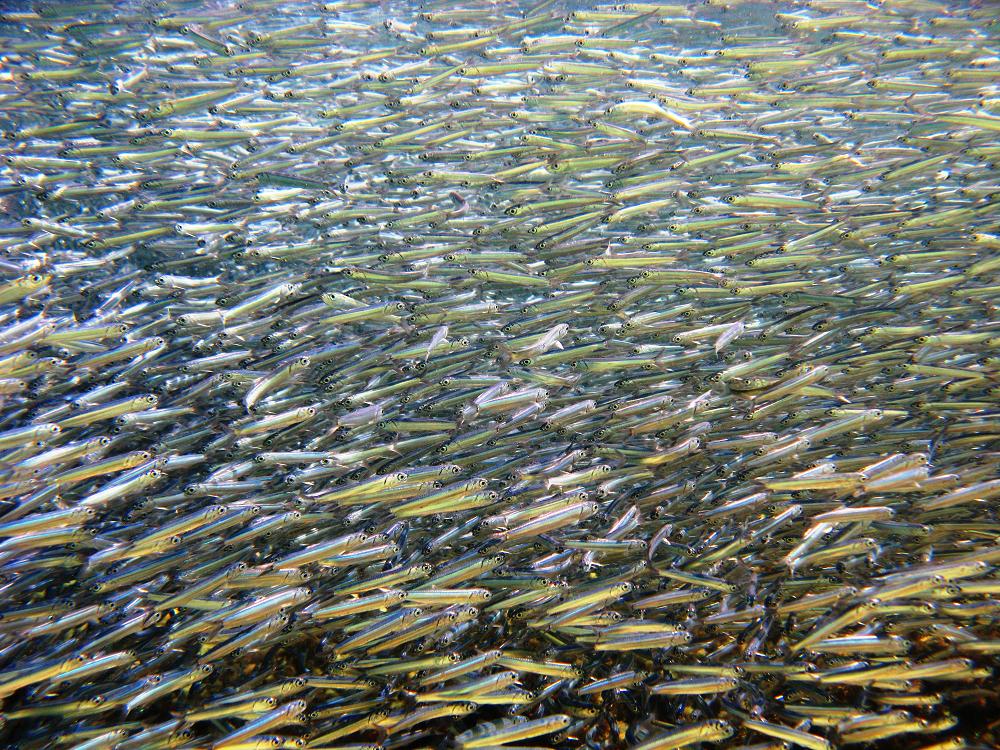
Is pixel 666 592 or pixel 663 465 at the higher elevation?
pixel 663 465

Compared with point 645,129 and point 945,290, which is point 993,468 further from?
point 645,129

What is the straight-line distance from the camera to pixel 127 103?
5.08 meters

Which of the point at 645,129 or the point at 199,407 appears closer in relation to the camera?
the point at 199,407

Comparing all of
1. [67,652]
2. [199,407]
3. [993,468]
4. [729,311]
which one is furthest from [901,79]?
[67,652]

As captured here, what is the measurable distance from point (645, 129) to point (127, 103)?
436 centimetres

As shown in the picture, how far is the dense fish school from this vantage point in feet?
10.5

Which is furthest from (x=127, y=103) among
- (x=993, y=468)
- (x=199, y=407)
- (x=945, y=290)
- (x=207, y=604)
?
(x=993, y=468)

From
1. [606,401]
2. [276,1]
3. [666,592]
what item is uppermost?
[276,1]

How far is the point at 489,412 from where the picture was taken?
12.4 feet

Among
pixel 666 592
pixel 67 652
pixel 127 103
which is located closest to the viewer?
pixel 67 652

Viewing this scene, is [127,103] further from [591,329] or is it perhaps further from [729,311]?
[729,311]

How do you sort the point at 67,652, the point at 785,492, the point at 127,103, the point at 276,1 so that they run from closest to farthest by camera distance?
the point at 67,652 < the point at 785,492 < the point at 127,103 < the point at 276,1

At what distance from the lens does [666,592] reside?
11.3ft

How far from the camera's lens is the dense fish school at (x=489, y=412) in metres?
3.21
